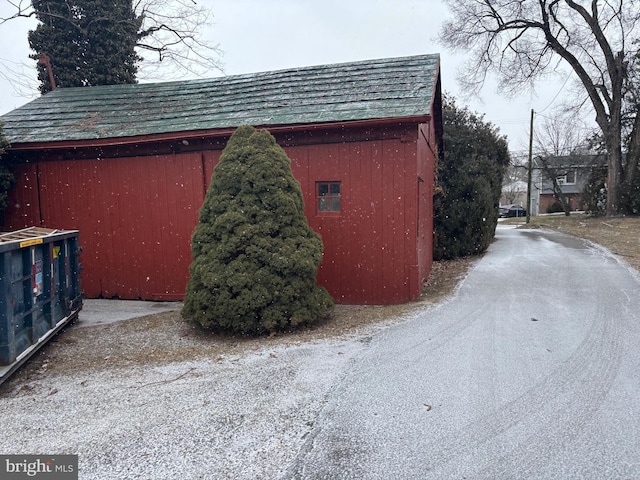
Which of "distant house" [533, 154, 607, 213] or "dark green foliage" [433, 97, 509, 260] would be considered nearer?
"dark green foliage" [433, 97, 509, 260]

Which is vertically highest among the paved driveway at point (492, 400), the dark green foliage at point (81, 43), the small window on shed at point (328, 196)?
the dark green foliage at point (81, 43)

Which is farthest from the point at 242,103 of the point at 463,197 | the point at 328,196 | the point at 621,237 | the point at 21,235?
the point at 621,237

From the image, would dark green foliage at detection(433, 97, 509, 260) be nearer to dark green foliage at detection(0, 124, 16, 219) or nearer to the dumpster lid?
the dumpster lid

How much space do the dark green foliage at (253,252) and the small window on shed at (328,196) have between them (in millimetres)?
1196

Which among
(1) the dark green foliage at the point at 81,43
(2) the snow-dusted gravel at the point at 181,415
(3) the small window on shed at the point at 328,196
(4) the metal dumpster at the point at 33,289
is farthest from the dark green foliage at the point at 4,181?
(1) the dark green foliage at the point at 81,43

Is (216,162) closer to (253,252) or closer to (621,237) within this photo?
(253,252)

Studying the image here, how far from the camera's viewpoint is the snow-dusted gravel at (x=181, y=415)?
2676mm

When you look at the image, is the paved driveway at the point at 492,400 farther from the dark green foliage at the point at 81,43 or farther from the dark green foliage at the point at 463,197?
the dark green foliage at the point at 81,43

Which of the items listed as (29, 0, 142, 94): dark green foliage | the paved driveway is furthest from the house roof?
(29, 0, 142, 94): dark green foliage

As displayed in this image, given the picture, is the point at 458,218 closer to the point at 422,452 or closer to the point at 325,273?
the point at 325,273

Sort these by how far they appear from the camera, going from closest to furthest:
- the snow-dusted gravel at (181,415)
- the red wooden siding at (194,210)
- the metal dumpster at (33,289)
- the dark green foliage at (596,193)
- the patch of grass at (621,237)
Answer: the snow-dusted gravel at (181,415) < the metal dumpster at (33,289) < the red wooden siding at (194,210) < the patch of grass at (621,237) < the dark green foliage at (596,193)

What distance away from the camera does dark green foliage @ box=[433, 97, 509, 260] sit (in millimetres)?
11656

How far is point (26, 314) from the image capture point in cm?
433

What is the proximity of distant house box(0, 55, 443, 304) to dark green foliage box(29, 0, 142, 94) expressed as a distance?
6.23m
